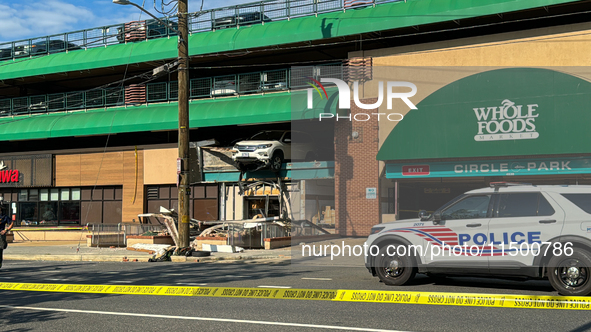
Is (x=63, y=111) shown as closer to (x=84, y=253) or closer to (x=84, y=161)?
(x=84, y=161)

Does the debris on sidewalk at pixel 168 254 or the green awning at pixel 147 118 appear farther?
the green awning at pixel 147 118

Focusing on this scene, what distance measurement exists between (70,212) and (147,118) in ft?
29.6

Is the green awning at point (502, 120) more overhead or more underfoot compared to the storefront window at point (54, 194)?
more overhead

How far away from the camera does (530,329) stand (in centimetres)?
743

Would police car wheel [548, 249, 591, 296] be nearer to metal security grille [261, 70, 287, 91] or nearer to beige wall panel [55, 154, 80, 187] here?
metal security grille [261, 70, 287, 91]

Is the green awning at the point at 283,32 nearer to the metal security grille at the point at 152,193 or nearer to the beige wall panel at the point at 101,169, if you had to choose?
the beige wall panel at the point at 101,169

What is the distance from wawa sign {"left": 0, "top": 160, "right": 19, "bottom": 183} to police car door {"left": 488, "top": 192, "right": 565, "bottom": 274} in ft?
109

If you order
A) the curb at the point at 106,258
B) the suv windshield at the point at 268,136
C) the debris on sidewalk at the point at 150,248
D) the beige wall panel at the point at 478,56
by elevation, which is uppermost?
the beige wall panel at the point at 478,56

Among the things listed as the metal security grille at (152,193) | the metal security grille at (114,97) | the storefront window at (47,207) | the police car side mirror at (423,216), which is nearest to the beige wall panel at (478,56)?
the police car side mirror at (423,216)

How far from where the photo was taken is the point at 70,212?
35281mm

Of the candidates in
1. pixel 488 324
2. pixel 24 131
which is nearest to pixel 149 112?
pixel 24 131

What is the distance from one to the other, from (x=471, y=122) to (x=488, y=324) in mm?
12647

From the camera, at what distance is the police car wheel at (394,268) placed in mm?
11227

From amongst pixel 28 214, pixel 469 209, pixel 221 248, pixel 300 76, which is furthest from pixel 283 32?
pixel 28 214
